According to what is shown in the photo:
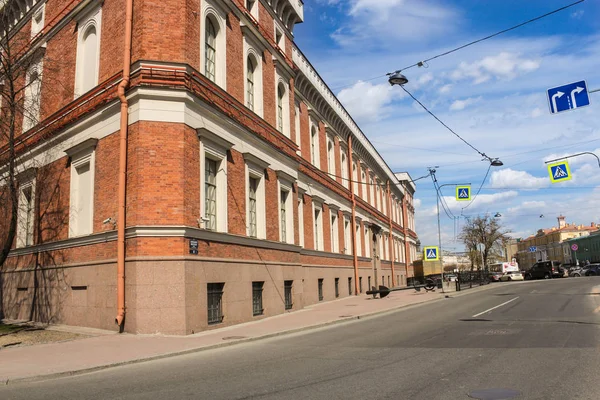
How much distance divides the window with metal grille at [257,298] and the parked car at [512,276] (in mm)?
46876

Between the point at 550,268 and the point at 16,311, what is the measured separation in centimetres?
5285

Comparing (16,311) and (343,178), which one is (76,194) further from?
(343,178)

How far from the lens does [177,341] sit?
37.0 ft

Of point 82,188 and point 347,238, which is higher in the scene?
point 82,188

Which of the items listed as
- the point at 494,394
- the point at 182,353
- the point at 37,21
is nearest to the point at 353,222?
the point at 37,21

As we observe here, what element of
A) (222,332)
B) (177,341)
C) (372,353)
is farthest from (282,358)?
(222,332)

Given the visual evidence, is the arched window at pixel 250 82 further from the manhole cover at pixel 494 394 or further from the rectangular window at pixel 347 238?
the rectangular window at pixel 347 238

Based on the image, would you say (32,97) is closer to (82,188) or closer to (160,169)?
(82,188)

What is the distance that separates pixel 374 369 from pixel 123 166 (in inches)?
365

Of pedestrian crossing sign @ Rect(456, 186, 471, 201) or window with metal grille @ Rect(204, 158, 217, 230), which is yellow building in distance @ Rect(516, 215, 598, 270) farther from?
window with metal grille @ Rect(204, 158, 217, 230)

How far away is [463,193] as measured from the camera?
2925cm

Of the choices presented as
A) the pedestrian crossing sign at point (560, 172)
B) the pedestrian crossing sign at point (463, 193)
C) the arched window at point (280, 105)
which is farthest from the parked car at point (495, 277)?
the arched window at point (280, 105)

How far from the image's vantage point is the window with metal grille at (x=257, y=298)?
54.5 ft

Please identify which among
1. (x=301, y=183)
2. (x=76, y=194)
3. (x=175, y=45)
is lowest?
(x=76, y=194)
